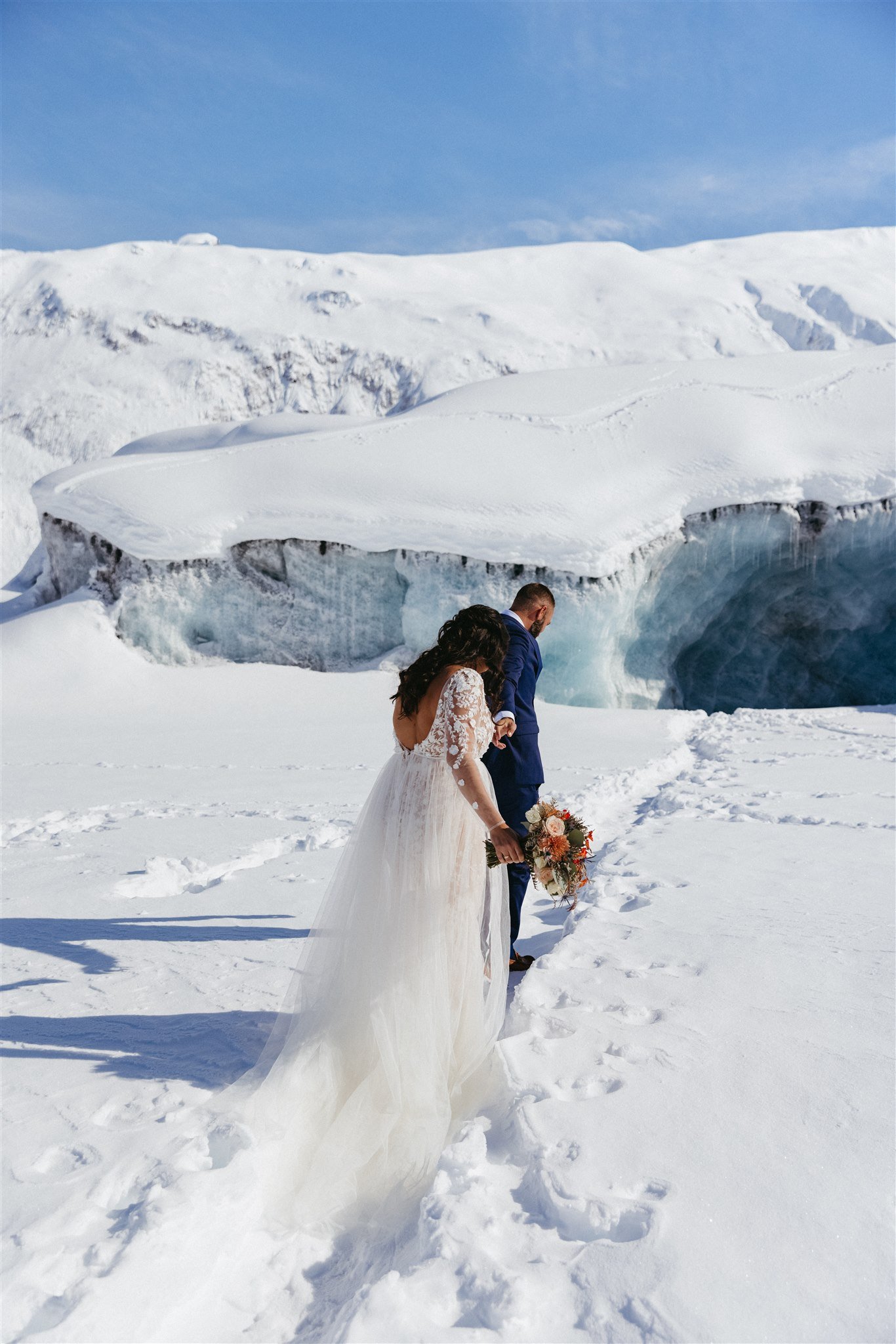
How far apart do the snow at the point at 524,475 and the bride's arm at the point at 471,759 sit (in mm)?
9856

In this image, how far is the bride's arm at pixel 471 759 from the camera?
9.76 feet

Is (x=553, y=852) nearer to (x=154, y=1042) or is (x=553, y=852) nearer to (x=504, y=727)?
(x=504, y=727)

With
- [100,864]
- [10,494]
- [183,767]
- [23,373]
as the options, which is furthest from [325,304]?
[100,864]

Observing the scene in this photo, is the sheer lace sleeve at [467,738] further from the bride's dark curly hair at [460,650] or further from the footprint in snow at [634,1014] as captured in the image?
the footprint in snow at [634,1014]

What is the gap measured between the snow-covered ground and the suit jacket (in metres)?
0.80

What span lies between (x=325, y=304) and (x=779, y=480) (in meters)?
44.1

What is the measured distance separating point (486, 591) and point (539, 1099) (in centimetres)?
1066

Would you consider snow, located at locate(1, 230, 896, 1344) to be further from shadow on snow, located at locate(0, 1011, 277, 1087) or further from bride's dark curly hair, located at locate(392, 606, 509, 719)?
bride's dark curly hair, located at locate(392, 606, 509, 719)

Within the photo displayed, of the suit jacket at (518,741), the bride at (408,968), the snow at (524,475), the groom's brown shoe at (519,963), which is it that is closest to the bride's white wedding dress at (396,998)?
the bride at (408,968)

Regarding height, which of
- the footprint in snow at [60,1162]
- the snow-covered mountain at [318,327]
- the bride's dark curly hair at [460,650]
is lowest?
the footprint in snow at [60,1162]

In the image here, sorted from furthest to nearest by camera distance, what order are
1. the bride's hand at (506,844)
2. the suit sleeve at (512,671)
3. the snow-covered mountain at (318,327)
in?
the snow-covered mountain at (318,327) → the suit sleeve at (512,671) → the bride's hand at (506,844)

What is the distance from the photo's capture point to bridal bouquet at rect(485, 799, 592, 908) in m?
3.10

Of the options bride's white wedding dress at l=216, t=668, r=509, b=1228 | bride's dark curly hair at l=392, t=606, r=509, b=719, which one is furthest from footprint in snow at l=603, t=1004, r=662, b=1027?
bride's dark curly hair at l=392, t=606, r=509, b=719

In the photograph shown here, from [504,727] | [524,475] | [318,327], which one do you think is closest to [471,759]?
[504,727]
